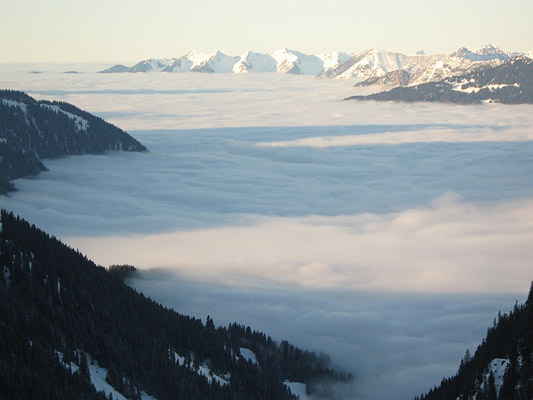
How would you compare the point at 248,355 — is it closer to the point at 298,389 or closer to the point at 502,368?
the point at 298,389

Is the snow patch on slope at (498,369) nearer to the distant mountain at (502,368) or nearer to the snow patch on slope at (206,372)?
the distant mountain at (502,368)

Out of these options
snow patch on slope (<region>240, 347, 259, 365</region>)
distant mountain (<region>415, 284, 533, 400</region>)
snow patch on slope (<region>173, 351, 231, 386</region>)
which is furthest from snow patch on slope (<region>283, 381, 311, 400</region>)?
distant mountain (<region>415, 284, 533, 400</region>)

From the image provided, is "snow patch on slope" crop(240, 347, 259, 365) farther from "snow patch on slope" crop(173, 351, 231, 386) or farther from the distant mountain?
the distant mountain

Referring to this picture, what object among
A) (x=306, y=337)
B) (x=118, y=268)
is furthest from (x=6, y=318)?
(x=118, y=268)

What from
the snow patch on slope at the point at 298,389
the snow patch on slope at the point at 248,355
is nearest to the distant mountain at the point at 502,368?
the snow patch on slope at the point at 298,389

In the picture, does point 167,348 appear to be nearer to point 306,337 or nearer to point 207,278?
point 306,337

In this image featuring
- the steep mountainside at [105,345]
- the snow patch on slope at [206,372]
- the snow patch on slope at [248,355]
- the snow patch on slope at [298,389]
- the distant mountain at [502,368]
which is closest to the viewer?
the distant mountain at [502,368]

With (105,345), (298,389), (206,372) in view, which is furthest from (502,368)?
(105,345)
